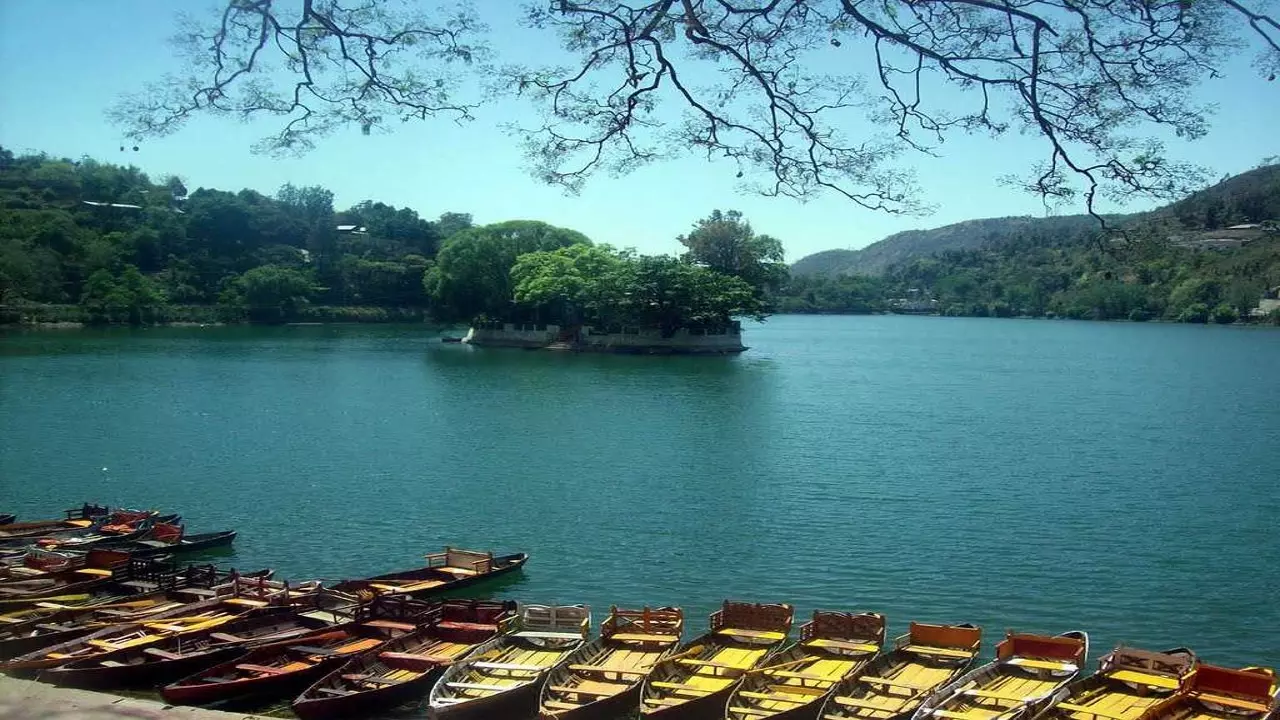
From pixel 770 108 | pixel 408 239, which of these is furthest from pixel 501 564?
pixel 408 239

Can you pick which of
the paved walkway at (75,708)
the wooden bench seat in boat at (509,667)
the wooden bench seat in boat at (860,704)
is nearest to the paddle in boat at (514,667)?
the wooden bench seat in boat at (509,667)

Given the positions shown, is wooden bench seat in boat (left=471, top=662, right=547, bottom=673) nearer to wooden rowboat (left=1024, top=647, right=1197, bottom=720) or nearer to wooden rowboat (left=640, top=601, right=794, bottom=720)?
wooden rowboat (left=640, top=601, right=794, bottom=720)

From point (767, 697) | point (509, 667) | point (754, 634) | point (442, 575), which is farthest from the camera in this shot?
point (442, 575)

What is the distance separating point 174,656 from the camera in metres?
14.6

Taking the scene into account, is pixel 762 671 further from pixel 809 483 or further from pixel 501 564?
pixel 809 483

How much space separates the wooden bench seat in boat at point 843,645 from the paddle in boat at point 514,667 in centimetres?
328

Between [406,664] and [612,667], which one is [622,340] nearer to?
[406,664]

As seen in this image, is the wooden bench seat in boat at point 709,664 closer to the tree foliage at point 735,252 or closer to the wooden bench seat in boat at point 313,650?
the wooden bench seat in boat at point 313,650

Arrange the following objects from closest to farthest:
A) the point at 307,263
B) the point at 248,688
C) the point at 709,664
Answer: the point at 248,688
the point at 709,664
the point at 307,263

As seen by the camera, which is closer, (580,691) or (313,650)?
(580,691)

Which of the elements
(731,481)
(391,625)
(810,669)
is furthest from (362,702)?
(731,481)

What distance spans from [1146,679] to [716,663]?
539 centimetres

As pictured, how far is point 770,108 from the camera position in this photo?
22.7ft

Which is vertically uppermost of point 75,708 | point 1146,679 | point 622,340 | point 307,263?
point 307,263
